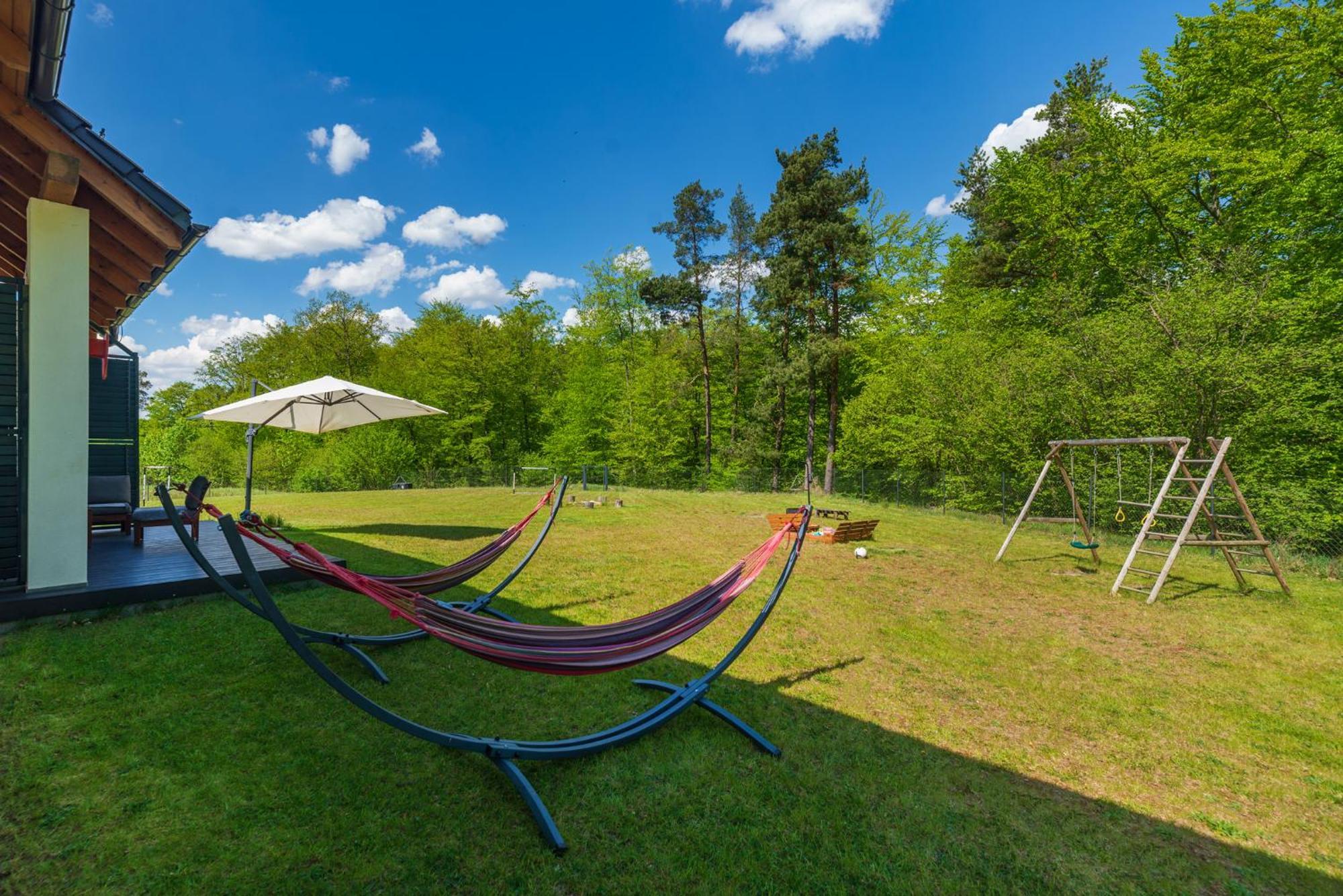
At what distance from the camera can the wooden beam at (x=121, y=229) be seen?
164 inches

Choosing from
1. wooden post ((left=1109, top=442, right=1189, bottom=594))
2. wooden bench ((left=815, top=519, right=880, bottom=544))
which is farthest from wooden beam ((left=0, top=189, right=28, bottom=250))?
wooden post ((left=1109, top=442, right=1189, bottom=594))

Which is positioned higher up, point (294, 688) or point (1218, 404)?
point (1218, 404)

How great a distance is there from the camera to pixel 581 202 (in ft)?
94.7

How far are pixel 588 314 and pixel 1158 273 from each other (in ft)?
74.1

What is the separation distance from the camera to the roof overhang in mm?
3227

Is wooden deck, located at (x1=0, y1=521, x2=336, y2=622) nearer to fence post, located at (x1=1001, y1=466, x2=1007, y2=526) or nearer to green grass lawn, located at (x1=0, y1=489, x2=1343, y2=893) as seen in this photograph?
green grass lawn, located at (x1=0, y1=489, x2=1343, y2=893)

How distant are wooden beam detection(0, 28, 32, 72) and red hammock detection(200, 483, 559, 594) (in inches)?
121

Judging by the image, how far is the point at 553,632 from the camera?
2.75 meters

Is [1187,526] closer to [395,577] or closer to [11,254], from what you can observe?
[395,577]

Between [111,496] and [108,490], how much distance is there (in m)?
0.08

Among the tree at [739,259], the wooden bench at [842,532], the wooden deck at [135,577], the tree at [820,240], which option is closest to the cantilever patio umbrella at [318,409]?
the wooden deck at [135,577]

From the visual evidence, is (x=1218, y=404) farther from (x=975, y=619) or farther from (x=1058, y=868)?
(x=1058, y=868)

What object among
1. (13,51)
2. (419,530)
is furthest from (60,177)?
(419,530)

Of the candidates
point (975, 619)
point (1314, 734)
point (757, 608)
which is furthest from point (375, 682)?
point (1314, 734)
